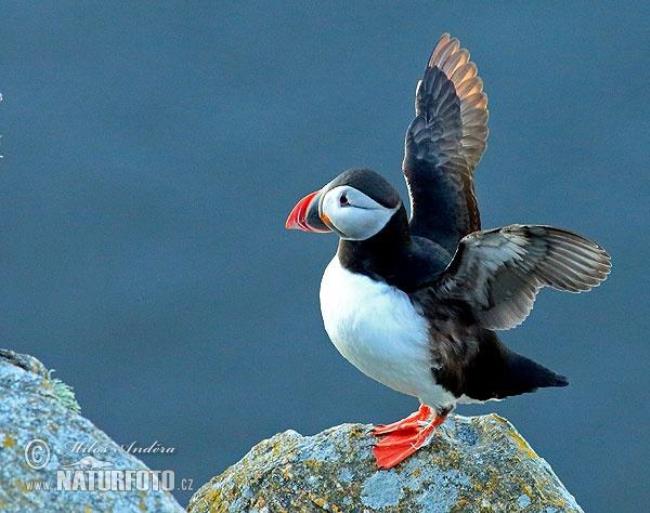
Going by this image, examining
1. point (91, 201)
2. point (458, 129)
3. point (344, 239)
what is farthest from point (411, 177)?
point (91, 201)

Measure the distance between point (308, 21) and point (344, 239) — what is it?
10007 mm

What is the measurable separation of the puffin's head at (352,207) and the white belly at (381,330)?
30cm

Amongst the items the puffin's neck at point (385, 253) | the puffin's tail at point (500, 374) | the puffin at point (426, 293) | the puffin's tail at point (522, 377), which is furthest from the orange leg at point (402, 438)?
the puffin's neck at point (385, 253)

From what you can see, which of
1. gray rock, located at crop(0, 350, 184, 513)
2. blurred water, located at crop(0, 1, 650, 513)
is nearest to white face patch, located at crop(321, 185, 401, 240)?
gray rock, located at crop(0, 350, 184, 513)

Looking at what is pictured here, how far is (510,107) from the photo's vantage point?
17.1 m

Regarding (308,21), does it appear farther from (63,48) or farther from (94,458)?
(94,458)

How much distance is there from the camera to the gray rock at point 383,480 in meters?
7.38

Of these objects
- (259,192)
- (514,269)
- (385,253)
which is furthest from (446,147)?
(259,192)

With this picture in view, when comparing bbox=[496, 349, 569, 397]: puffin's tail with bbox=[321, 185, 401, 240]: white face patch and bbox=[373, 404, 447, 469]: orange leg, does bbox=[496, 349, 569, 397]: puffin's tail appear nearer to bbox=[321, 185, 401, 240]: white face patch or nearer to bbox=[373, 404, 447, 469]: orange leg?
bbox=[373, 404, 447, 469]: orange leg

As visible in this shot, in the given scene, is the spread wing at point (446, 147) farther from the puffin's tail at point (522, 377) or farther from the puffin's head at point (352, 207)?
the puffin's head at point (352, 207)

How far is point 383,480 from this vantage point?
24.9 ft

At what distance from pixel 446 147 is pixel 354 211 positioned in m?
1.79

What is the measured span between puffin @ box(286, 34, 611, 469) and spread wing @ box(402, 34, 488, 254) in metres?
Result: 0.43

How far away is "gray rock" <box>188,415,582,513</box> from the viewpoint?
291 inches
